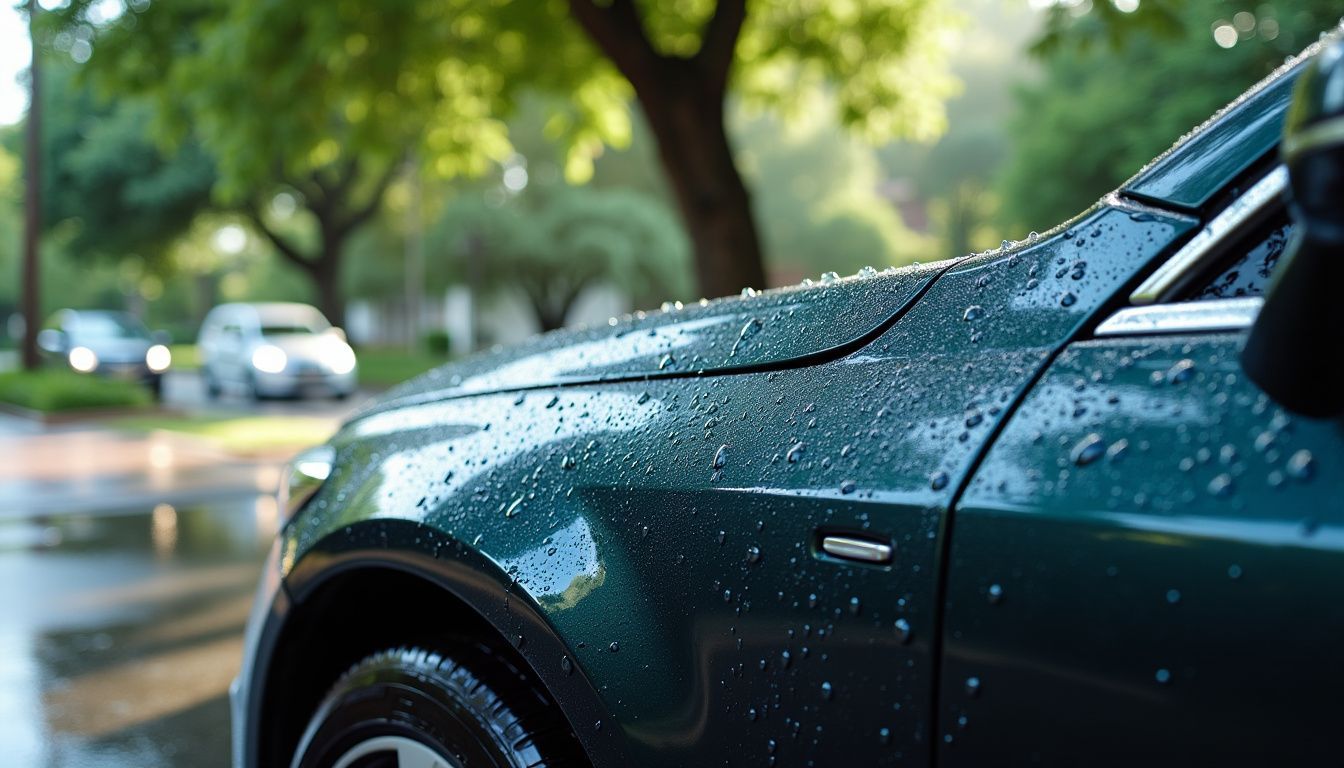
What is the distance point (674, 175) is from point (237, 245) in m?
69.4

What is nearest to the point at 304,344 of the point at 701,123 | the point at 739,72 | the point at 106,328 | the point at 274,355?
the point at 274,355

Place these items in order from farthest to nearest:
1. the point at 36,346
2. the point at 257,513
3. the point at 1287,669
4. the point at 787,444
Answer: the point at 36,346, the point at 257,513, the point at 787,444, the point at 1287,669

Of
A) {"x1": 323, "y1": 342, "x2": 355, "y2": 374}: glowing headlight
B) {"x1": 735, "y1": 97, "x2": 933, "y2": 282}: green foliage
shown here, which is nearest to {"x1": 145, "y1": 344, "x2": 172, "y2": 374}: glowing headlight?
{"x1": 323, "y1": 342, "x2": 355, "y2": 374}: glowing headlight

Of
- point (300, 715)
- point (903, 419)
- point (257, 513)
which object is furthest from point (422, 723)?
point (257, 513)

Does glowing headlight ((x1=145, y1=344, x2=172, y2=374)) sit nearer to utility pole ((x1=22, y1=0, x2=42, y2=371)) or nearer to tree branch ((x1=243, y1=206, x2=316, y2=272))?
utility pole ((x1=22, y1=0, x2=42, y2=371))

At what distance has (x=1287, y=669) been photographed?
3.08ft

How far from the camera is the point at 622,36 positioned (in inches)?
377

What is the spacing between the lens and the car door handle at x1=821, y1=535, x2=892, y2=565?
1.24m

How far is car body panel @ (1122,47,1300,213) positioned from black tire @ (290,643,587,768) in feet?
3.42

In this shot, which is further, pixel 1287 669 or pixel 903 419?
pixel 903 419

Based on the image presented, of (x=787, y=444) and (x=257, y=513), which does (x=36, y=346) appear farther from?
(x=787, y=444)

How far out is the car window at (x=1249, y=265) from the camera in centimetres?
119

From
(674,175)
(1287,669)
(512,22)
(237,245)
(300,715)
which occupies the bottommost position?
(300,715)

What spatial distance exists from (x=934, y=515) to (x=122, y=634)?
15.9 feet
